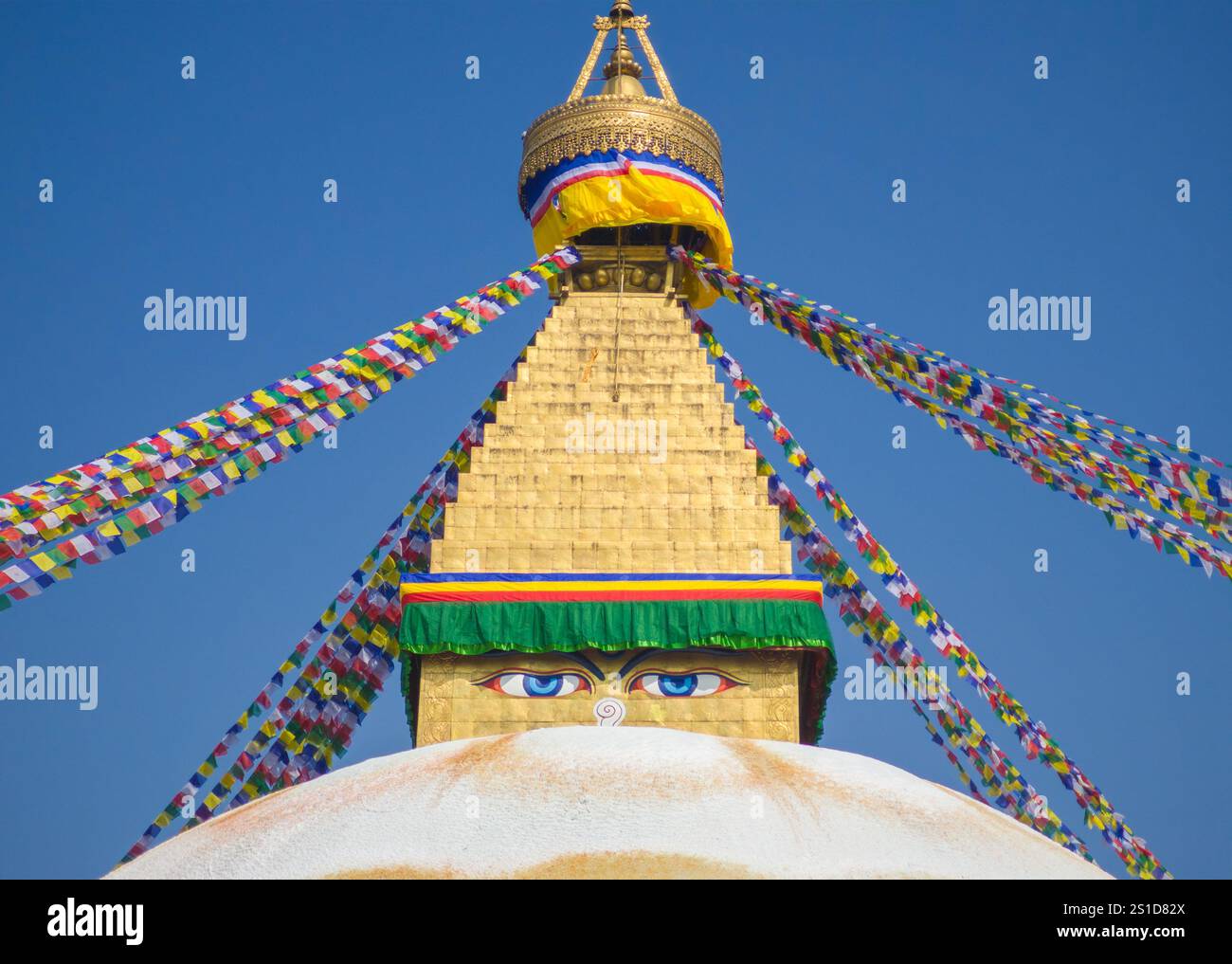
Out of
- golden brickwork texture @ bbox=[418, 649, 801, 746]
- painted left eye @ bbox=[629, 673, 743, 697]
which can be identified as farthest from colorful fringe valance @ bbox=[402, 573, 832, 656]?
painted left eye @ bbox=[629, 673, 743, 697]

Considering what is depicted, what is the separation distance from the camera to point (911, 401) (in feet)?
46.3

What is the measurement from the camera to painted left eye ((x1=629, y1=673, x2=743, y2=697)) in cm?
1326

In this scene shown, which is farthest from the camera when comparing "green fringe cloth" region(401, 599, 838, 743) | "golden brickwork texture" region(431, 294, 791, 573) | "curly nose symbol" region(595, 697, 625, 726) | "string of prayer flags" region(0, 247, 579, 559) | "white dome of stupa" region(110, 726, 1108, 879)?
"golden brickwork texture" region(431, 294, 791, 573)

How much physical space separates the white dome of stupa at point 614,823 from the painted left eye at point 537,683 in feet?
25.3

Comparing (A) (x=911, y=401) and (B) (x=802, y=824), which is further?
(A) (x=911, y=401)

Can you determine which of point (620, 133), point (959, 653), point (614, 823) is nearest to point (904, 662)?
point (959, 653)

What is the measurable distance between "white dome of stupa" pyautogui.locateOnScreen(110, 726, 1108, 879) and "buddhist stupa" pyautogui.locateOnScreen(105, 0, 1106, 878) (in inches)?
0.4

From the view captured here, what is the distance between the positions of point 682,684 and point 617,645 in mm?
686

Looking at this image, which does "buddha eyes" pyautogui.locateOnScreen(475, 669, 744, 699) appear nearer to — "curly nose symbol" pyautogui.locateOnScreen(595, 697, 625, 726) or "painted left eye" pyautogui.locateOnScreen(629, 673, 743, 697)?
"painted left eye" pyautogui.locateOnScreen(629, 673, 743, 697)
